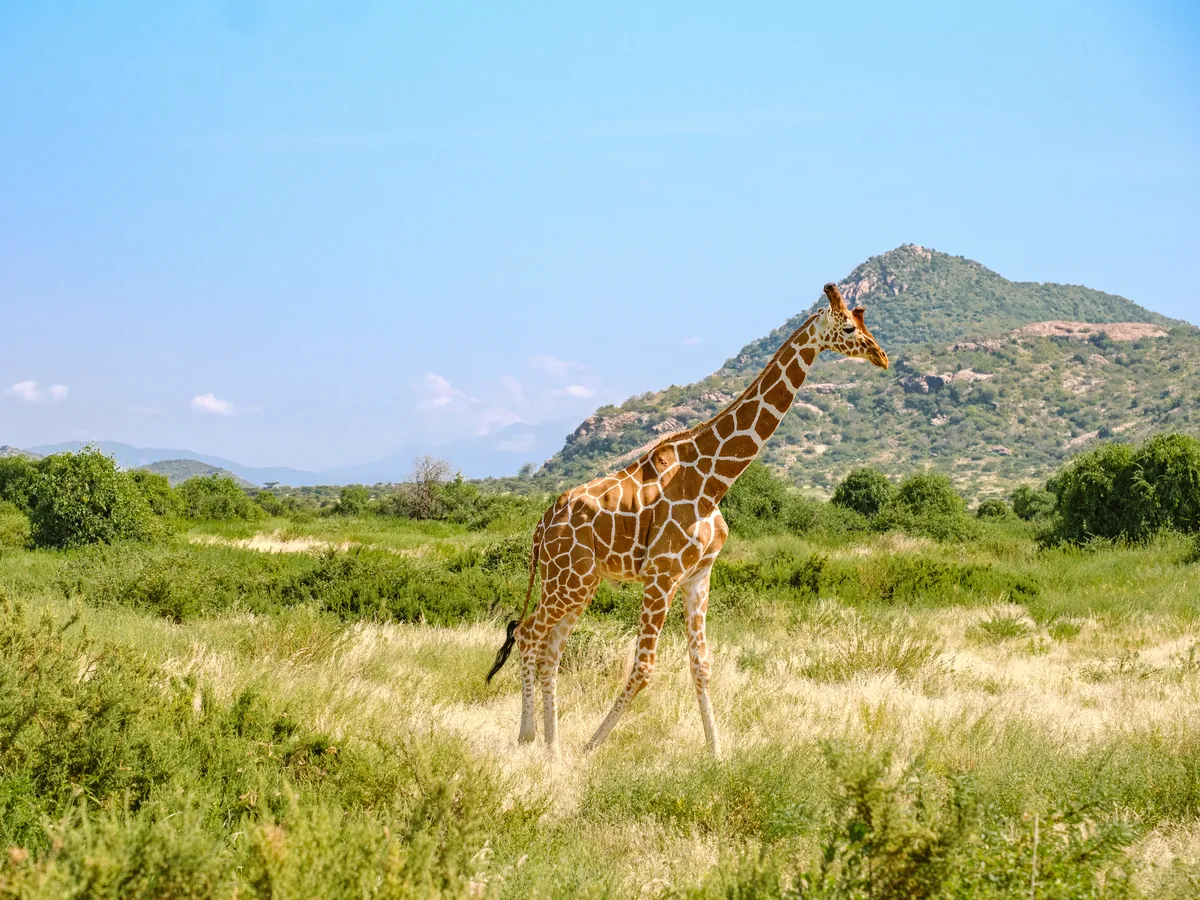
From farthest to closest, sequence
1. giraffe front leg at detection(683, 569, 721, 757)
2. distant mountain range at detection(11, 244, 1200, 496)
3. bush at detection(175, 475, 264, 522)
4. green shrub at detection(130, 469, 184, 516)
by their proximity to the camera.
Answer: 1. distant mountain range at detection(11, 244, 1200, 496)
2. bush at detection(175, 475, 264, 522)
3. green shrub at detection(130, 469, 184, 516)
4. giraffe front leg at detection(683, 569, 721, 757)

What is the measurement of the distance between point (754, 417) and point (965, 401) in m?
103

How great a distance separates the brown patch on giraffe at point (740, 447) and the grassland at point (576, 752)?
76.5 inches

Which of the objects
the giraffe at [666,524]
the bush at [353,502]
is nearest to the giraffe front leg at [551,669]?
the giraffe at [666,524]

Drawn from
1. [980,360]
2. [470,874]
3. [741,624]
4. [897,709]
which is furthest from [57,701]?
[980,360]

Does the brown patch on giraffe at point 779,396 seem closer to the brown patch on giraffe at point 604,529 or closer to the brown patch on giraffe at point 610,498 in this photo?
the brown patch on giraffe at point 610,498

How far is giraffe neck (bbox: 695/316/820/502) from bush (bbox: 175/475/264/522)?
31842 mm

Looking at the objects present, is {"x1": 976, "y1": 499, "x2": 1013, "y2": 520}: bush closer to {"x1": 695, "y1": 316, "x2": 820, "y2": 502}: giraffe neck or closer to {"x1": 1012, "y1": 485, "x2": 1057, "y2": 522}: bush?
{"x1": 1012, "y1": 485, "x2": 1057, "y2": 522}: bush

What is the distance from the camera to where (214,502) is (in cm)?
3897

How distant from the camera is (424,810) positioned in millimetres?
4125

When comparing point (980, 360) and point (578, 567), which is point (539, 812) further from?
point (980, 360)

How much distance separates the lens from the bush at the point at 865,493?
111 ft

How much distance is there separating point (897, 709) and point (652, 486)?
9.44 ft

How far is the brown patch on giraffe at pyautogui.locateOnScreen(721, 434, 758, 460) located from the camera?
22.5 ft

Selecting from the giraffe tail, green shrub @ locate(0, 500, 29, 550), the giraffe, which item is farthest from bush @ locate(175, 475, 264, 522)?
the giraffe
